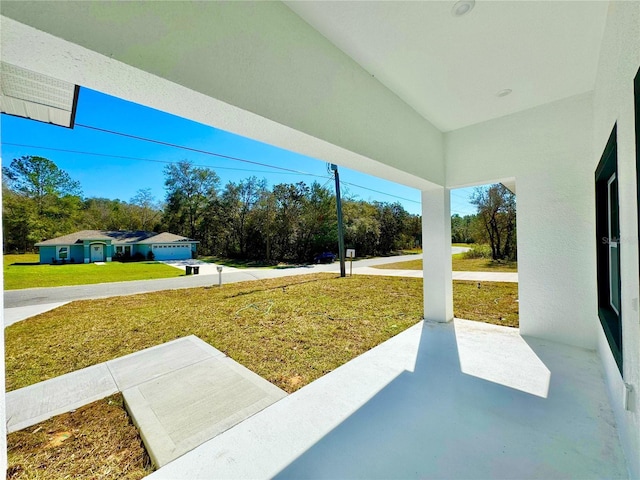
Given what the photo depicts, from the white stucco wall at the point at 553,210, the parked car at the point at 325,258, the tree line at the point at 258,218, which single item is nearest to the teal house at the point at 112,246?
the tree line at the point at 258,218

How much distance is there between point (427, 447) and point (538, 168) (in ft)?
10.5

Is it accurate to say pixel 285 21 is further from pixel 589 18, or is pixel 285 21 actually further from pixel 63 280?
pixel 63 280

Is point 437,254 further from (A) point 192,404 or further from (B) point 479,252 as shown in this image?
(B) point 479,252

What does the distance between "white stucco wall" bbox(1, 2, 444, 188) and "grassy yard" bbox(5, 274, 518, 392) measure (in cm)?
217

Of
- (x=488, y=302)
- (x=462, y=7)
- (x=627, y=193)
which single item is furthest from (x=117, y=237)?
(x=627, y=193)

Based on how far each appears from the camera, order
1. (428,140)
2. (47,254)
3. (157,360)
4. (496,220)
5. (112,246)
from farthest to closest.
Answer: (112,246) < (496,220) < (47,254) < (428,140) < (157,360)

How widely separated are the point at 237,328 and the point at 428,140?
394cm

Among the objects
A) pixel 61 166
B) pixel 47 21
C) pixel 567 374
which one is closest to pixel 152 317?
pixel 47 21

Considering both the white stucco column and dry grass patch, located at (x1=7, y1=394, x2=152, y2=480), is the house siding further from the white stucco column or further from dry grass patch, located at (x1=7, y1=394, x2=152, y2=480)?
the white stucco column

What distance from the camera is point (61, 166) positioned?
12.5 metres

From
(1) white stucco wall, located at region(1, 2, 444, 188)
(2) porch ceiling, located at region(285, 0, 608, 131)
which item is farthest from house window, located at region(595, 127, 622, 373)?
(1) white stucco wall, located at region(1, 2, 444, 188)

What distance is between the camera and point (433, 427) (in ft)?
5.44

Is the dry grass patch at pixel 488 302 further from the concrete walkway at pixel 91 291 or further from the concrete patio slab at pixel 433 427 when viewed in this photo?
the concrete walkway at pixel 91 291

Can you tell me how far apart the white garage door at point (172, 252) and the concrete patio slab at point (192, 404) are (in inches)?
636
